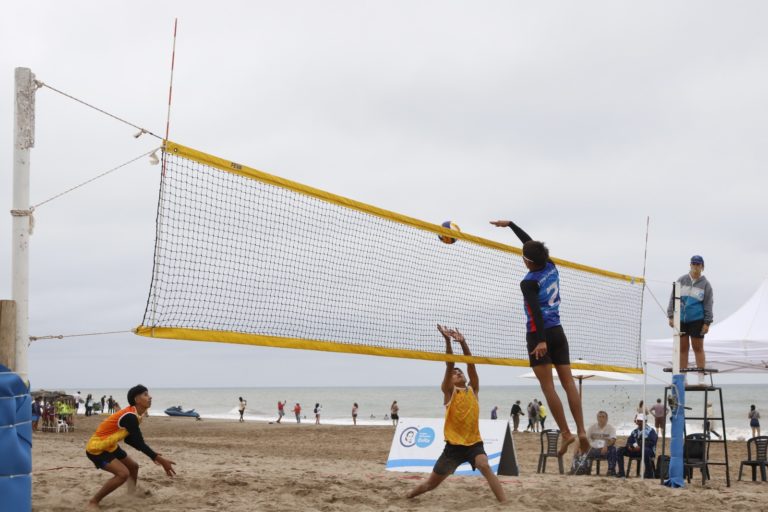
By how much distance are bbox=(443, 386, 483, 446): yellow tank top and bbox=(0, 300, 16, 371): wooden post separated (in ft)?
13.0

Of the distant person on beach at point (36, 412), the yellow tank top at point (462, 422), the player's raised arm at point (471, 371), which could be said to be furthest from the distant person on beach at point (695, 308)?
the distant person on beach at point (36, 412)

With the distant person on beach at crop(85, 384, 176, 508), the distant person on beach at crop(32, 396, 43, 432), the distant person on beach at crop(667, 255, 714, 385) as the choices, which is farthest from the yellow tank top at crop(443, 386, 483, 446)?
the distant person on beach at crop(32, 396, 43, 432)

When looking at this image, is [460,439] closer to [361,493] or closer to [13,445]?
[361,493]

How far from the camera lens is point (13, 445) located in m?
5.04

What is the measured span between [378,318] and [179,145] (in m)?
2.84

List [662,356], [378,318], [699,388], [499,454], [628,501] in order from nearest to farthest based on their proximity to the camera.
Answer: [628,501] < [378,318] < [699,388] < [499,454] < [662,356]

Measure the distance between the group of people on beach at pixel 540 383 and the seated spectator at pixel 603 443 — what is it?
3100mm

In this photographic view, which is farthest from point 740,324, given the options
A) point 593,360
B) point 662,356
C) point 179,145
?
point 179,145

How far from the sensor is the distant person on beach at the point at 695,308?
8.29 metres

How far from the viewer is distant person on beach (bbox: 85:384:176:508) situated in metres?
7.02

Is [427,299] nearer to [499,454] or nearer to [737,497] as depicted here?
[499,454]

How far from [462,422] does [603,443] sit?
4798mm

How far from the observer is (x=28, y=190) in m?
5.66

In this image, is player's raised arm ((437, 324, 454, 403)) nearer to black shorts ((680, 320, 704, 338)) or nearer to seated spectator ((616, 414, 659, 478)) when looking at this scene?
black shorts ((680, 320, 704, 338))
